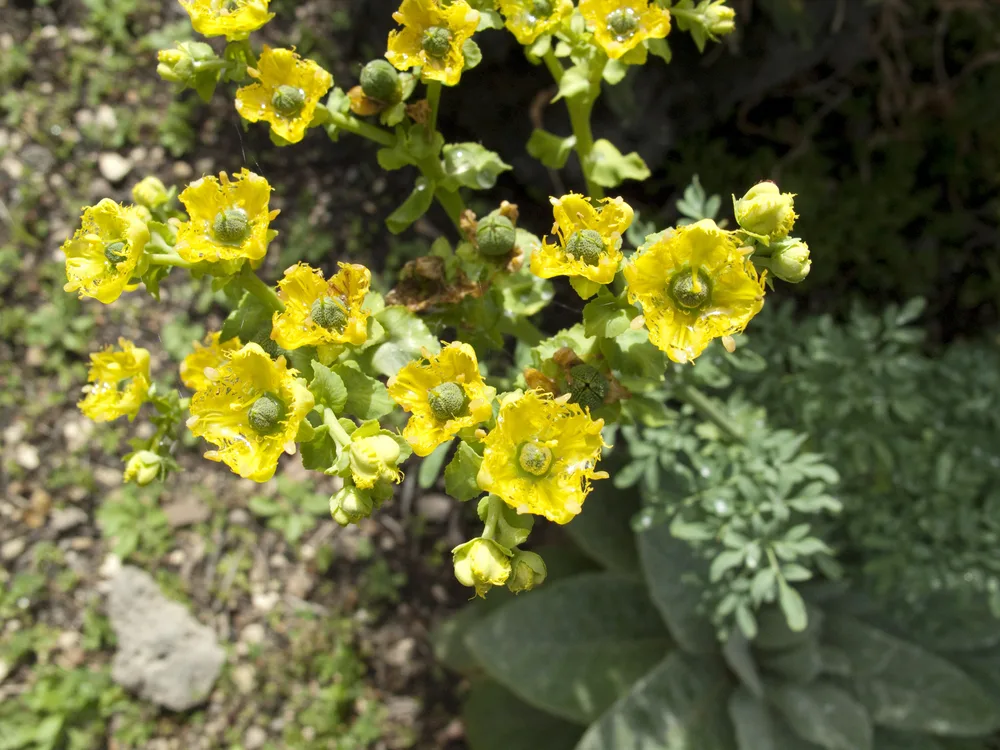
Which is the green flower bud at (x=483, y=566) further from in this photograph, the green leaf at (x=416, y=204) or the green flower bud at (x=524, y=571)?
the green leaf at (x=416, y=204)

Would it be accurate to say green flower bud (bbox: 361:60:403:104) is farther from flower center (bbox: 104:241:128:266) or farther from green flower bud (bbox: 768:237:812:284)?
green flower bud (bbox: 768:237:812:284)

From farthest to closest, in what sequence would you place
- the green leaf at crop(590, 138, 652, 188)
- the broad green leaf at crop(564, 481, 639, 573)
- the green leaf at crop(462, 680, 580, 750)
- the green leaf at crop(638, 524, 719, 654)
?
1. the green leaf at crop(462, 680, 580, 750)
2. the broad green leaf at crop(564, 481, 639, 573)
3. the green leaf at crop(638, 524, 719, 654)
4. the green leaf at crop(590, 138, 652, 188)

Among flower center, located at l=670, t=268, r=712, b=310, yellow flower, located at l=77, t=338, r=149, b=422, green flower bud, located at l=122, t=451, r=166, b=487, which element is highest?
flower center, located at l=670, t=268, r=712, b=310

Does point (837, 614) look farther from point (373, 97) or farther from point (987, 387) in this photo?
point (373, 97)

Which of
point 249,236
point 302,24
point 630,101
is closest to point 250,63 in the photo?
point 249,236

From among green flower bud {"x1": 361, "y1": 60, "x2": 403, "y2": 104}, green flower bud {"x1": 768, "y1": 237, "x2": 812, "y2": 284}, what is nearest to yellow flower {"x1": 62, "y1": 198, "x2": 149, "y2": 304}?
green flower bud {"x1": 361, "y1": 60, "x2": 403, "y2": 104}

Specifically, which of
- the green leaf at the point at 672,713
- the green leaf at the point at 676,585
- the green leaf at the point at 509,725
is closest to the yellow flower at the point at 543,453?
the green leaf at the point at 676,585
